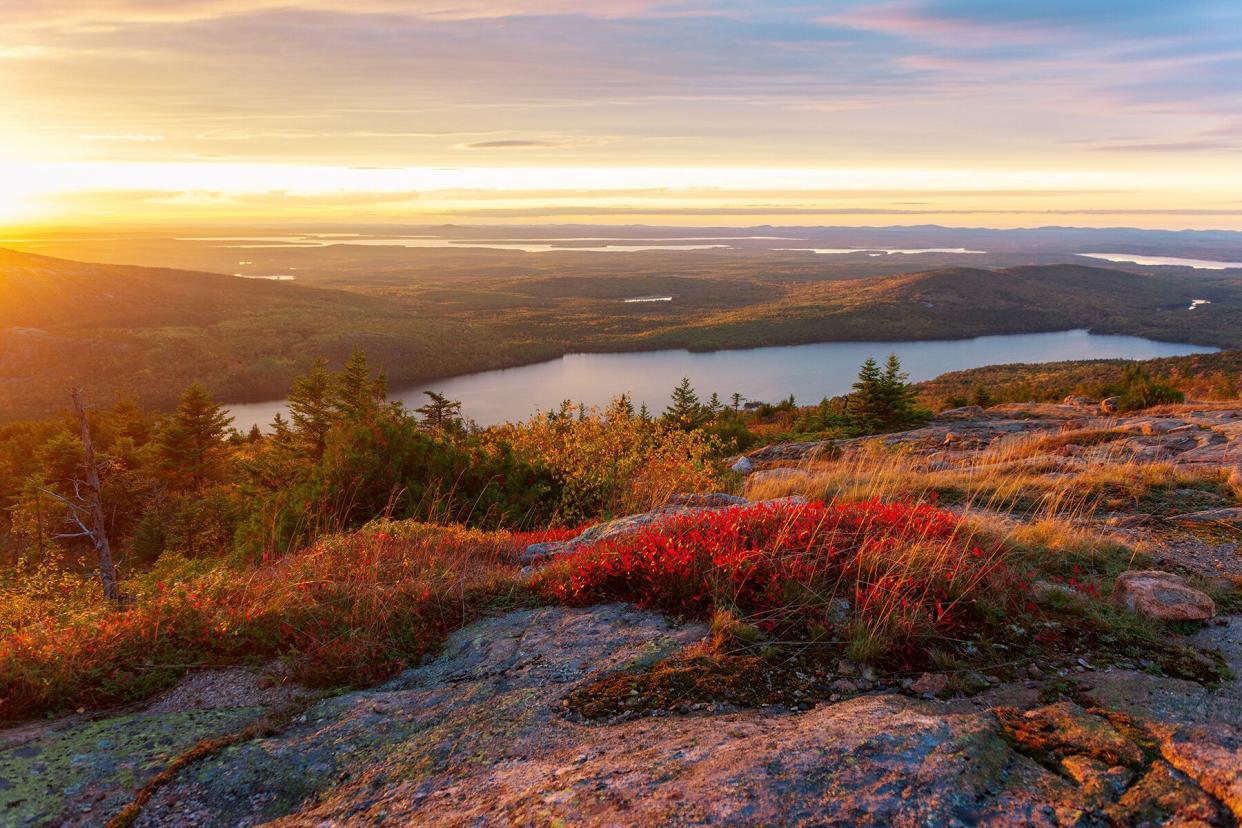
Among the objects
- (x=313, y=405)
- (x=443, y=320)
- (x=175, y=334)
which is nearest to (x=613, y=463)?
(x=313, y=405)

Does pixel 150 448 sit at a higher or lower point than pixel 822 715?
lower

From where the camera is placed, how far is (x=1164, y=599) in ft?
15.1

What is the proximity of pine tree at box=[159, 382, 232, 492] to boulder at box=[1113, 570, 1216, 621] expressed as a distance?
1222 inches

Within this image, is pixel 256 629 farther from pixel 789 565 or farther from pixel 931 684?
pixel 931 684

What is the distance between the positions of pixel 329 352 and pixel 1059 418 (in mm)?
105438

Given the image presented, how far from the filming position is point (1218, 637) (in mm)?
4387

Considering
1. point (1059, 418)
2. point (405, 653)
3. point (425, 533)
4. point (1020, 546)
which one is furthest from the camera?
point (1059, 418)

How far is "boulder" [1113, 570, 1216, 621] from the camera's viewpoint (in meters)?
4.53

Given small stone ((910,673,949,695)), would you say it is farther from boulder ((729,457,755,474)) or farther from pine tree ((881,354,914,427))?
pine tree ((881,354,914,427))

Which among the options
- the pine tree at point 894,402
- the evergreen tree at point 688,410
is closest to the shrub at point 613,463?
the evergreen tree at point 688,410

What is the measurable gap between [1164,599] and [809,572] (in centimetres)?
239

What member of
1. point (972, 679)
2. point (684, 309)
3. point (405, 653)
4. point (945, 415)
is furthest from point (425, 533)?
point (684, 309)

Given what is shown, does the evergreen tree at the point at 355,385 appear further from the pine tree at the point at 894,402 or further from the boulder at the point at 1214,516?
the boulder at the point at 1214,516

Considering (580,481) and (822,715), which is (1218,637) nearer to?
(822,715)
